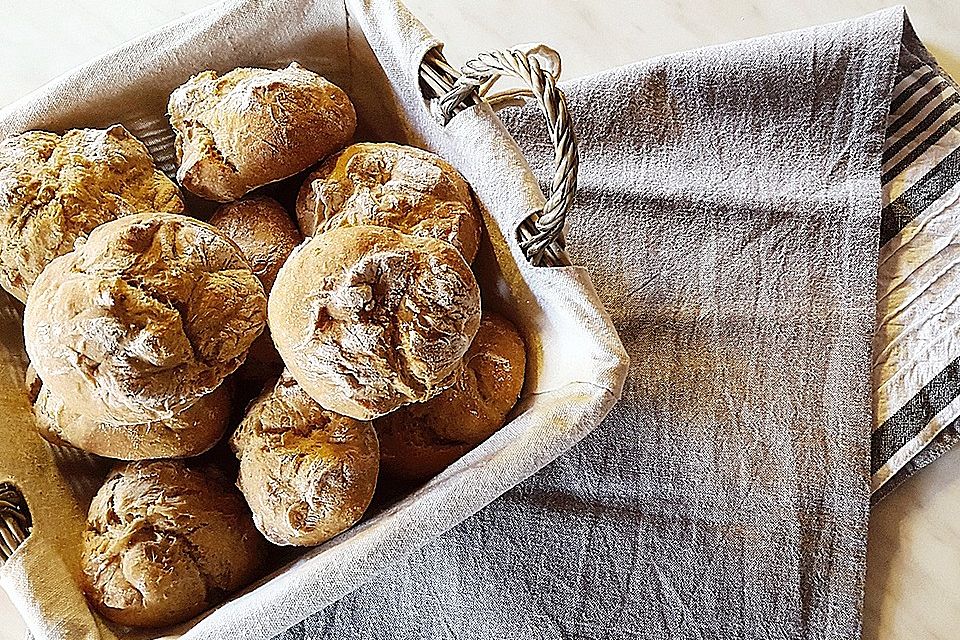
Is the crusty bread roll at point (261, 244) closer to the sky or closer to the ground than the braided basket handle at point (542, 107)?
closer to the ground

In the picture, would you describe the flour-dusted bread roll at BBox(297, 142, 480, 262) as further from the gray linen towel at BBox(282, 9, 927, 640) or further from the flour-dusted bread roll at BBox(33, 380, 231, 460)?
the gray linen towel at BBox(282, 9, 927, 640)

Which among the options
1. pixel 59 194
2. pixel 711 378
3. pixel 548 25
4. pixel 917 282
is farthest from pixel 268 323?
pixel 917 282

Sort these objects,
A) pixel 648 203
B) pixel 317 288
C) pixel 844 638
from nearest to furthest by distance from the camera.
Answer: pixel 317 288
pixel 844 638
pixel 648 203

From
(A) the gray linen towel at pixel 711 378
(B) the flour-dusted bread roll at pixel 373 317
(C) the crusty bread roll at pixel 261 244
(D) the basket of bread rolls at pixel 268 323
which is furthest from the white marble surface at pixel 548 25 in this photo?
(B) the flour-dusted bread roll at pixel 373 317

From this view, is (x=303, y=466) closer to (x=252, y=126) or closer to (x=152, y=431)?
(x=152, y=431)

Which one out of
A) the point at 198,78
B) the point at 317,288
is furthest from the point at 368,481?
the point at 198,78

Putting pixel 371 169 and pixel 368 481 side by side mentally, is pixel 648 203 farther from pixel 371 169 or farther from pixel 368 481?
pixel 368 481

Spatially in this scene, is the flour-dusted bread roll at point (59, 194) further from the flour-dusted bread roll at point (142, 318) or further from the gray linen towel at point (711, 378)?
the gray linen towel at point (711, 378)
